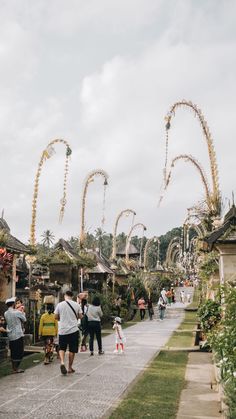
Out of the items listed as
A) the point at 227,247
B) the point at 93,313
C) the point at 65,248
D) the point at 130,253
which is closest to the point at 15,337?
the point at 93,313

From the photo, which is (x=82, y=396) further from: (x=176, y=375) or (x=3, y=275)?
(x=3, y=275)

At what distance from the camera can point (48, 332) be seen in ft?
38.7

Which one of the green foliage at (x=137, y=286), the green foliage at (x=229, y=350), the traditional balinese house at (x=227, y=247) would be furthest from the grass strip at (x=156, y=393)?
the green foliage at (x=137, y=286)

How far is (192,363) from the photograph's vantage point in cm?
1162

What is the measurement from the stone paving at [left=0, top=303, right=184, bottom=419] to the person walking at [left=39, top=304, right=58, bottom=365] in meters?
0.28

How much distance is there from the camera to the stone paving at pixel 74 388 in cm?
693

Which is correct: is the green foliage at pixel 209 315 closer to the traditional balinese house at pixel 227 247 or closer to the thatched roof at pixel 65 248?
the traditional balinese house at pixel 227 247

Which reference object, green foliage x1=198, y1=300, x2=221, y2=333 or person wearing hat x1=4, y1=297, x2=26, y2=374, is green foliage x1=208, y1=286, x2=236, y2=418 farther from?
person wearing hat x1=4, y1=297, x2=26, y2=374

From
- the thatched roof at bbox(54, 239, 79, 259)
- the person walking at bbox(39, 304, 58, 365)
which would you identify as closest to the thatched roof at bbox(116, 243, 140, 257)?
the thatched roof at bbox(54, 239, 79, 259)

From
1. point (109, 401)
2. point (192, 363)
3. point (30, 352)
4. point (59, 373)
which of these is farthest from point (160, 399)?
point (30, 352)

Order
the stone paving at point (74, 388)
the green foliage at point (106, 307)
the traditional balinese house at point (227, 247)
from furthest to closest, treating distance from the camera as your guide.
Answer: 1. the green foliage at point (106, 307)
2. the traditional balinese house at point (227, 247)
3. the stone paving at point (74, 388)

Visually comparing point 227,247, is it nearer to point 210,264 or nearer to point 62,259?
point 210,264

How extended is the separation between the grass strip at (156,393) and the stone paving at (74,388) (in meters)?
0.22

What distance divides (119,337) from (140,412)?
6.51 m
